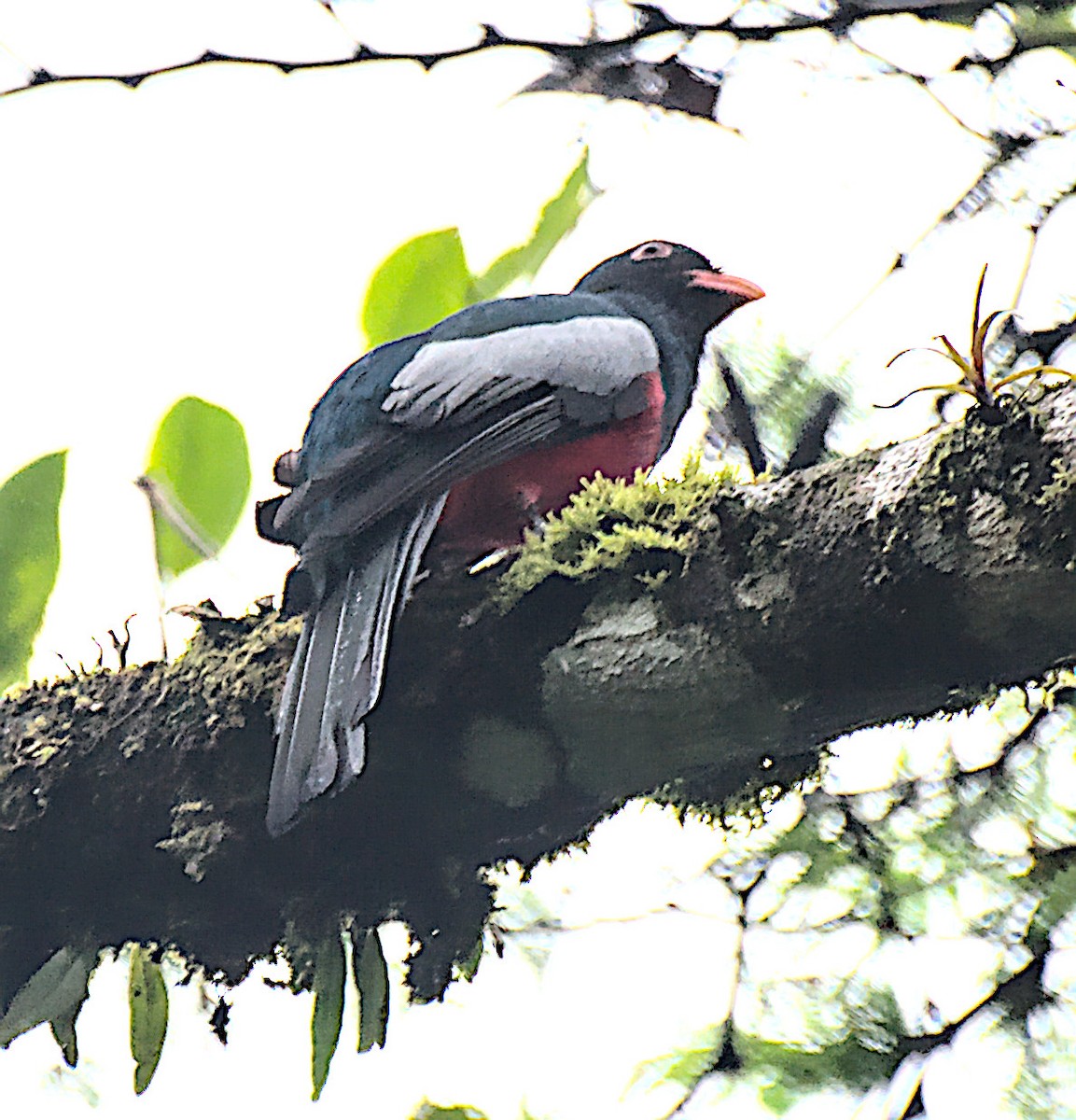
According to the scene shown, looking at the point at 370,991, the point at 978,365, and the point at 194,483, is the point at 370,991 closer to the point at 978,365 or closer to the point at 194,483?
the point at 194,483

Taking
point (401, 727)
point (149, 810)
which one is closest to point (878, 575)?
point (401, 727)

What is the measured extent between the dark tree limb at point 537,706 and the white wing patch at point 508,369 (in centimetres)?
33

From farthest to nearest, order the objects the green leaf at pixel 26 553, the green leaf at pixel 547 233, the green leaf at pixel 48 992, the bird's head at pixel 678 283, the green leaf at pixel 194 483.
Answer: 1. the bird's head at pixel 678 283
2. the green leaf at pixel 547 233
3. the green leaf at pixel 194 483
4. the green leaf at pixel 26 553
5. the green leaf at pixel 48 992

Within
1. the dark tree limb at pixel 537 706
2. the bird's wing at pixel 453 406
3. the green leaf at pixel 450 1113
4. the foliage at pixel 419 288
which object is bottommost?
the green leaf at pixel 450 1113

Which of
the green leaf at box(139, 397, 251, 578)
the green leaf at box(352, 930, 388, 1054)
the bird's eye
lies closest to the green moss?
the green leaf at box(352, 930, 388, 1054)

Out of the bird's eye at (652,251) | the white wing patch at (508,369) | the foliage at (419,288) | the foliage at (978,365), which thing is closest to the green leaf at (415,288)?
the foliage at (419,288)

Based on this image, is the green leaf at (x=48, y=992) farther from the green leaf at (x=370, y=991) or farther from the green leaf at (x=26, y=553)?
the green leaf at (x=26, y=553)

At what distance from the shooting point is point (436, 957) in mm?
1857

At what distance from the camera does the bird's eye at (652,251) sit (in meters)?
3.06

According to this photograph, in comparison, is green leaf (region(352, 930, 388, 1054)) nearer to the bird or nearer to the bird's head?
the bird

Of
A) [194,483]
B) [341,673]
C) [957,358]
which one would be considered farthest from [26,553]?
[957,358]

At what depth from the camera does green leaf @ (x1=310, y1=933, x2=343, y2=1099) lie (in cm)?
190

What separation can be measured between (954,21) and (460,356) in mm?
996

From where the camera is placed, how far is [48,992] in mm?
1863
